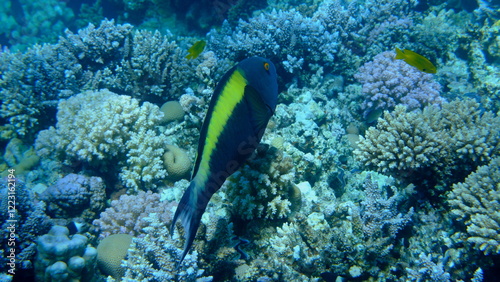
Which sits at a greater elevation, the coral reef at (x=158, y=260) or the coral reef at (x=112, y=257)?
the coral reef at (x=112, y=257)

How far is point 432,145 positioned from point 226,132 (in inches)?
123

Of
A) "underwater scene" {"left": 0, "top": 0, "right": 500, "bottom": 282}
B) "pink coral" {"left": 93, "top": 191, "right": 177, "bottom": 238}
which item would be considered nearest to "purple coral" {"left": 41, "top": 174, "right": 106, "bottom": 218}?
"underwater scene" {"left": 0, "top": 0, "right": 500, "bottom": 282}

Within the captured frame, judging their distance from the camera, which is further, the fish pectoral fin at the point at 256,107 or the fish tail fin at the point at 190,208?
the fish pectoral fin at the point at 256,107

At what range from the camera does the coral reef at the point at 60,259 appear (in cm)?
254

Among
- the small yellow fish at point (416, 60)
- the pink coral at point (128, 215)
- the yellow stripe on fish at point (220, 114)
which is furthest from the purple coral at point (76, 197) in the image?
the small yellow fish at point (416, 60)

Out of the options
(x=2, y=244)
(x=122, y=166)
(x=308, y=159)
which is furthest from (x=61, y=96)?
(x=308, y=159)

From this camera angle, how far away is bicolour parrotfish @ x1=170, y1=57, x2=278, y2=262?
1.69m

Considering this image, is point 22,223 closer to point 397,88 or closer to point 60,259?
point 60,259

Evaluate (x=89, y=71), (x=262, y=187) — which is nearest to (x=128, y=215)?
(x=262, y=187)

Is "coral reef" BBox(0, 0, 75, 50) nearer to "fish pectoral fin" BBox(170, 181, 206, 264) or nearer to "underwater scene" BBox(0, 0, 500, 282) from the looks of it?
"underwater scene" BBox(0, 0, 500, 282)

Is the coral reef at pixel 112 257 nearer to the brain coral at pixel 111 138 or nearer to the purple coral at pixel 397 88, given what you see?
the brain coral at pixel 111 138

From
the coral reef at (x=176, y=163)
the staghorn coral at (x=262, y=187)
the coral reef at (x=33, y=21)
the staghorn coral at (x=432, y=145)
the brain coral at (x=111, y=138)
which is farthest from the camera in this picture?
the coral reef at (x=33, y=21)

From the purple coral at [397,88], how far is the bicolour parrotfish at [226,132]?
3.99m

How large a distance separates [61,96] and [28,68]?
961 mm
